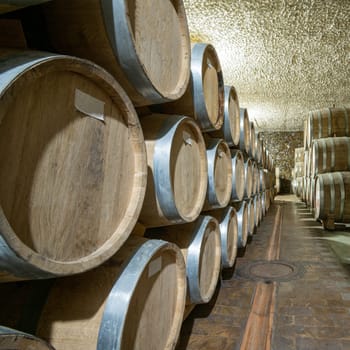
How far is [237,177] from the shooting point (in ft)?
11.9

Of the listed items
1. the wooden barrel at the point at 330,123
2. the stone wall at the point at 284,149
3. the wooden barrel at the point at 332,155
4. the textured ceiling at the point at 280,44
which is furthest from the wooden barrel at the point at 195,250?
the stone wall at the point at 284,149

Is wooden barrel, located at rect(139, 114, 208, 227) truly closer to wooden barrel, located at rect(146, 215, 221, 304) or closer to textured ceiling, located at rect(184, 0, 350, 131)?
wooden barrel, located at rect(146, 215, 221, 304)

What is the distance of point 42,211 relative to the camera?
0.82 meters

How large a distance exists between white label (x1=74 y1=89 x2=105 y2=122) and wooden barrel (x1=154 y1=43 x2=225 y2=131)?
39.9 inches

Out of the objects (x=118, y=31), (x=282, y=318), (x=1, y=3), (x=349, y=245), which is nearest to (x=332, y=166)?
(x=349, y=245)

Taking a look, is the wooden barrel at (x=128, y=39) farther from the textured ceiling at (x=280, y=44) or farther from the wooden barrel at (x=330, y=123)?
the wooden barrel at (x=330, y=123)

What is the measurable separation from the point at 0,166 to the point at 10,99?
0.50 ft

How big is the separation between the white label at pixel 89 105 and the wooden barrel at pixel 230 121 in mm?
2085

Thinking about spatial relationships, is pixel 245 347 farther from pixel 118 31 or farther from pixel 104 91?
pixel 118 31

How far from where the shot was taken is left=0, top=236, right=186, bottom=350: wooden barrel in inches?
40.3

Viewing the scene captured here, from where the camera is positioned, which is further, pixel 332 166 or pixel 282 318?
pixel 332 166

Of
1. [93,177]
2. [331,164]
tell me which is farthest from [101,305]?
[331,164]

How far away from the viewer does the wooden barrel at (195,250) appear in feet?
6.51

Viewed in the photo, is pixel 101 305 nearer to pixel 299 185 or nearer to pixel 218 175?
pixel 218 175
